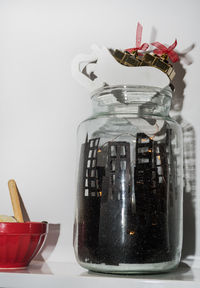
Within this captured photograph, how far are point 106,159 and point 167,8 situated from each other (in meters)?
0.45

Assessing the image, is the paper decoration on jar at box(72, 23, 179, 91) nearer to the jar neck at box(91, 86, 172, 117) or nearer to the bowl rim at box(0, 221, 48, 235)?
the jar neck at box(91, 86, 172, 117)

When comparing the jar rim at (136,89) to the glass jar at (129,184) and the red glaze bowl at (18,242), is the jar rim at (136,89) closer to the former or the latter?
the glass jar at (129,184)

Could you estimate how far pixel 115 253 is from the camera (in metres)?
0.67

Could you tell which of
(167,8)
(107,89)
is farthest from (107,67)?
(167,8)

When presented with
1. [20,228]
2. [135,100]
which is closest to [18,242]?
[20,228]

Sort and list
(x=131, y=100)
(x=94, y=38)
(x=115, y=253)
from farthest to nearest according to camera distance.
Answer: (x=94, y=38)
(x=131, y=100)
(x=115, y=253)

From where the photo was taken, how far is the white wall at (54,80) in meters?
0.95

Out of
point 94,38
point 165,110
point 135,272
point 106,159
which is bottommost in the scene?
point 135,272

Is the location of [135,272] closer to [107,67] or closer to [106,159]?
[106,159]

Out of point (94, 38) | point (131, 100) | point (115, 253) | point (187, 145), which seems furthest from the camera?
point (94, 38)

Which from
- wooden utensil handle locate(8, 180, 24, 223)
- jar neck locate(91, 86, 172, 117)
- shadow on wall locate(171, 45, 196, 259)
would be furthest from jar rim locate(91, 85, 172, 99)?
wooden utensil handle locate(8, 180, 24, 223)

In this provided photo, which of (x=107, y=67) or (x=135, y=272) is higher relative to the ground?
(x=107, y=67)

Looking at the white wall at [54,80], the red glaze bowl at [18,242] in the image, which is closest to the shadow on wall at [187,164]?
the white wall at [54,80]

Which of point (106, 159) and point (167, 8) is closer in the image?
point (106, 159)
